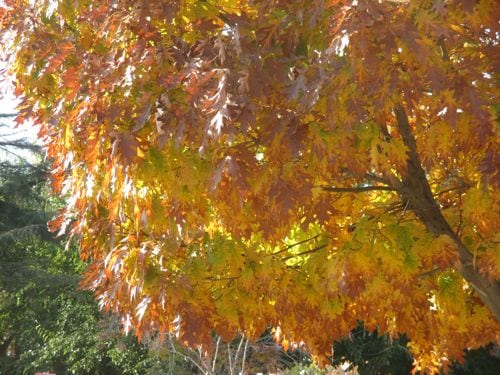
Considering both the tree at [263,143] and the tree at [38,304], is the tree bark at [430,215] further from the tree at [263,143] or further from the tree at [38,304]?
the tree at [38,304]

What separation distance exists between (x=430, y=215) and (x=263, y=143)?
5.35 ft

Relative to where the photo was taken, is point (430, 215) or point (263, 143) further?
point (430, 215)

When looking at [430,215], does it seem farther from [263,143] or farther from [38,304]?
[38,304]

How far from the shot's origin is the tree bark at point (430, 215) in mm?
4293

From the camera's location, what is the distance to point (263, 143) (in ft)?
10.9

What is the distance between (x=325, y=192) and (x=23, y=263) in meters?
18.1

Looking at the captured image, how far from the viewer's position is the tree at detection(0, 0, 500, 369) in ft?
9.07

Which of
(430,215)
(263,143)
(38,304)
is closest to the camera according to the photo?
(263,143)

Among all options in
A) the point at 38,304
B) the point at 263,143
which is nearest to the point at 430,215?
the point at 263,143

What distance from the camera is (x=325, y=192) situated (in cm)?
389

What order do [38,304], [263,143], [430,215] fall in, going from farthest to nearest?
[38,304]
[430,215]
[263,143]

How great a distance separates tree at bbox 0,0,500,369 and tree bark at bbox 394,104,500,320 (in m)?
0.01

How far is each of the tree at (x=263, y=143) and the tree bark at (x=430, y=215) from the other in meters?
0.01

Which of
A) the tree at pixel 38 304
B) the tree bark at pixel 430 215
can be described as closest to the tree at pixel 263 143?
the tree bark at pixel 430 215
